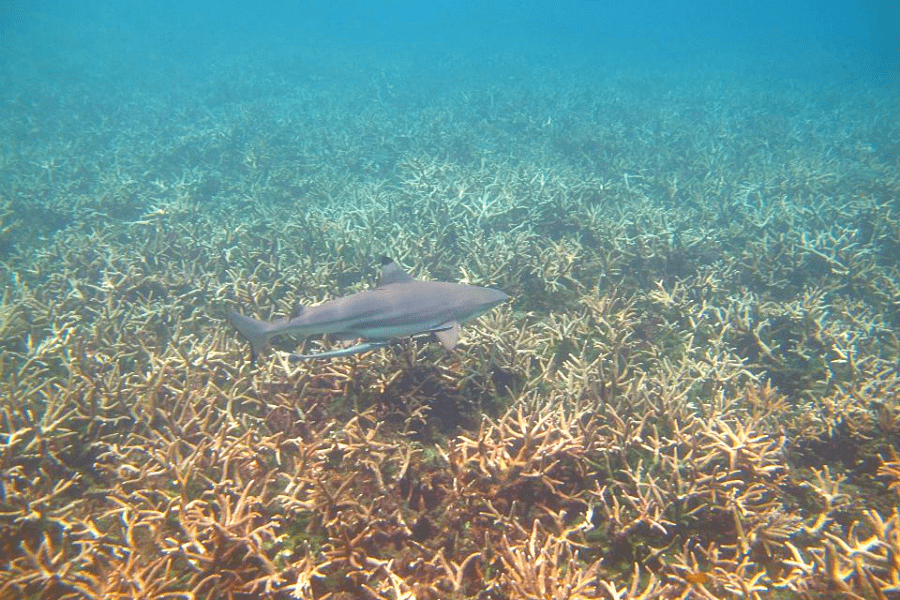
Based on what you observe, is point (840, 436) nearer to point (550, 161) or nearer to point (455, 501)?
point (455, 501)

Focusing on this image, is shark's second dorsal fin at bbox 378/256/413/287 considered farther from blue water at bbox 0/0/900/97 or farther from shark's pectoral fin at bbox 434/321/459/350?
blue water at bbox 0/0/900/97

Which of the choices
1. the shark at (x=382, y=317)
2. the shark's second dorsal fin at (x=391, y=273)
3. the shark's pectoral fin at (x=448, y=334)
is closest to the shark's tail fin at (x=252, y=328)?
the shark at (x=382, y=317)

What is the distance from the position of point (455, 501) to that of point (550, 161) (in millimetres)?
10418

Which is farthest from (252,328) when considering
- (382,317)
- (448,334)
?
(448,334)

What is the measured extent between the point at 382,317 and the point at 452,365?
45.9 inches

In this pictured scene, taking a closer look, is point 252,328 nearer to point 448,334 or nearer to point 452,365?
point 448,334

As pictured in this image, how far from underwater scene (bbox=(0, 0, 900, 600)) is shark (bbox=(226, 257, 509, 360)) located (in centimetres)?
2

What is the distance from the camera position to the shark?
132 inches

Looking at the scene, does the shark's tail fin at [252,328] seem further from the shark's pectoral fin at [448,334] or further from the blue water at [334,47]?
the blue water at [334,47]

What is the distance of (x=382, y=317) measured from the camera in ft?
11.2

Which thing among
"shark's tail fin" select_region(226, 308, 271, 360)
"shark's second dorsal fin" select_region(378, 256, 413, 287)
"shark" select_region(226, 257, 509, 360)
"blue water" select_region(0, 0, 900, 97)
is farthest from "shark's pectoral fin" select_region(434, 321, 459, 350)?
"blue water" select_region(0, 0, 900, 97)

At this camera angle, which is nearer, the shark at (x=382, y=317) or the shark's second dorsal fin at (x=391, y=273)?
the shark at (x=382, y=317)

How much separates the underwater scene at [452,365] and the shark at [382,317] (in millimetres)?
24

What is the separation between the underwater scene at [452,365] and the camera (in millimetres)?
2725
